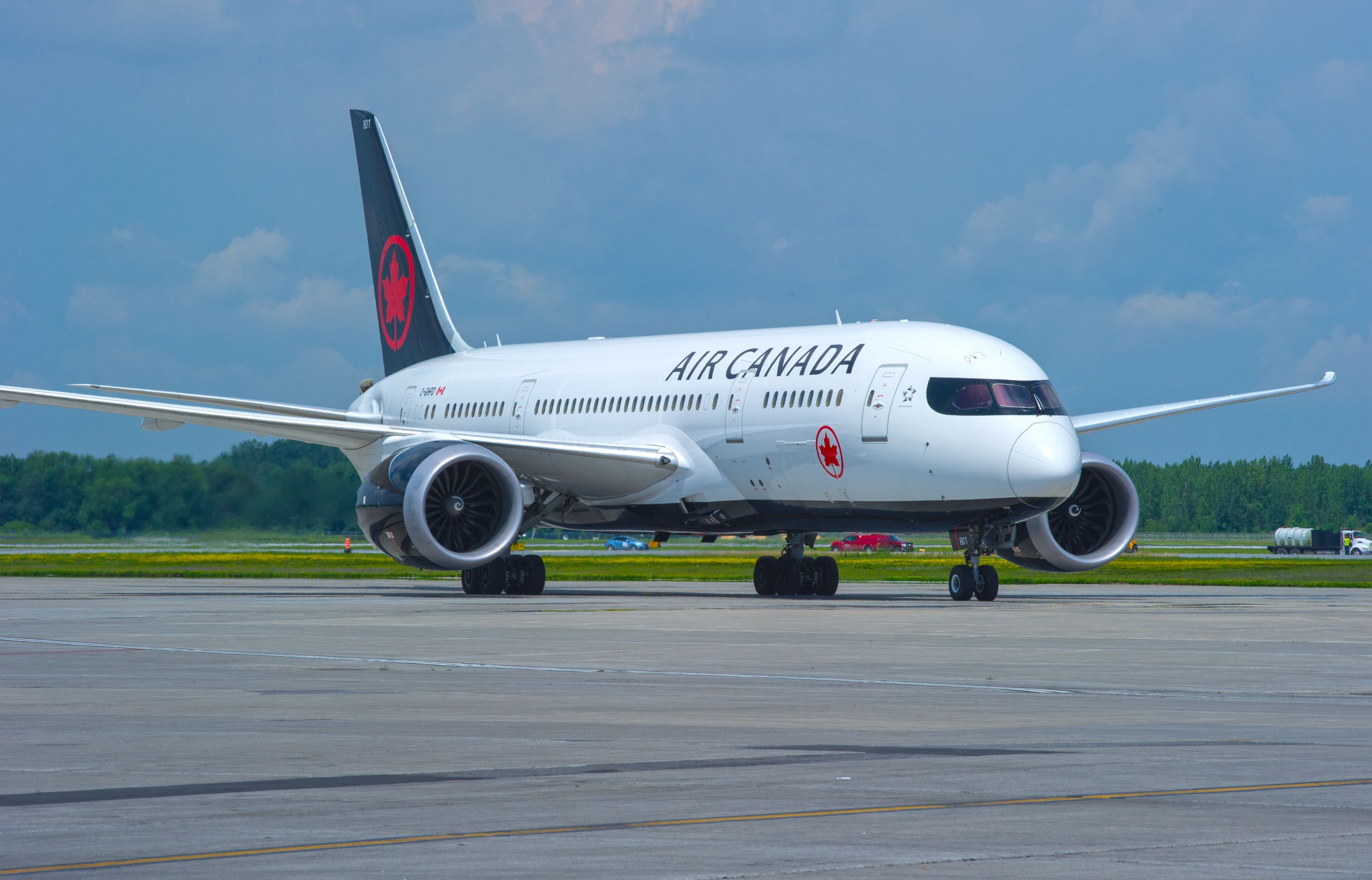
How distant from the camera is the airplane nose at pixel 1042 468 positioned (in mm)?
26984

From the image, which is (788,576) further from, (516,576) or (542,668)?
(542,668)

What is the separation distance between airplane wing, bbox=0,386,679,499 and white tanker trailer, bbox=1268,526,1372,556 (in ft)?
240

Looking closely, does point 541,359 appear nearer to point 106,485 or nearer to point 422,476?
point 422,476

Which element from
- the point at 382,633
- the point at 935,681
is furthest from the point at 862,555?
the point at 935,681

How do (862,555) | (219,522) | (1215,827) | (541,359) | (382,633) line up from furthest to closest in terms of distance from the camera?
(862,555)
(219,522)
(541,359)
(382,633)
(1215,827)

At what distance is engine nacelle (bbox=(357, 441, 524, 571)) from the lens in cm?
3102

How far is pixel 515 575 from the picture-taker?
34125 millimetres

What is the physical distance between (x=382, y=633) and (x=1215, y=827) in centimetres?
1497

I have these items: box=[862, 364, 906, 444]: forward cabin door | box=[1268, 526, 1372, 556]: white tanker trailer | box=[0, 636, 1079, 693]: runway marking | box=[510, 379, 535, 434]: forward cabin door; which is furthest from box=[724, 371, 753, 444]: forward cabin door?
box=[1268, 526, 1372, 556]: white tanker trailer

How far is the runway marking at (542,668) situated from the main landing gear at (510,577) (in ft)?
45.8

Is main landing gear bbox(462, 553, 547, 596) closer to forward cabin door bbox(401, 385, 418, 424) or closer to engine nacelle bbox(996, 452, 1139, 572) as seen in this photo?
forward cabin door bbox(401, 385, 418, 424)

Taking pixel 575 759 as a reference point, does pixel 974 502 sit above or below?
above

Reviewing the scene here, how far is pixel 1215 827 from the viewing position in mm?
7855

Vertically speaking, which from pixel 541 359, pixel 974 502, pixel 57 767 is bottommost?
pixel 57 767
